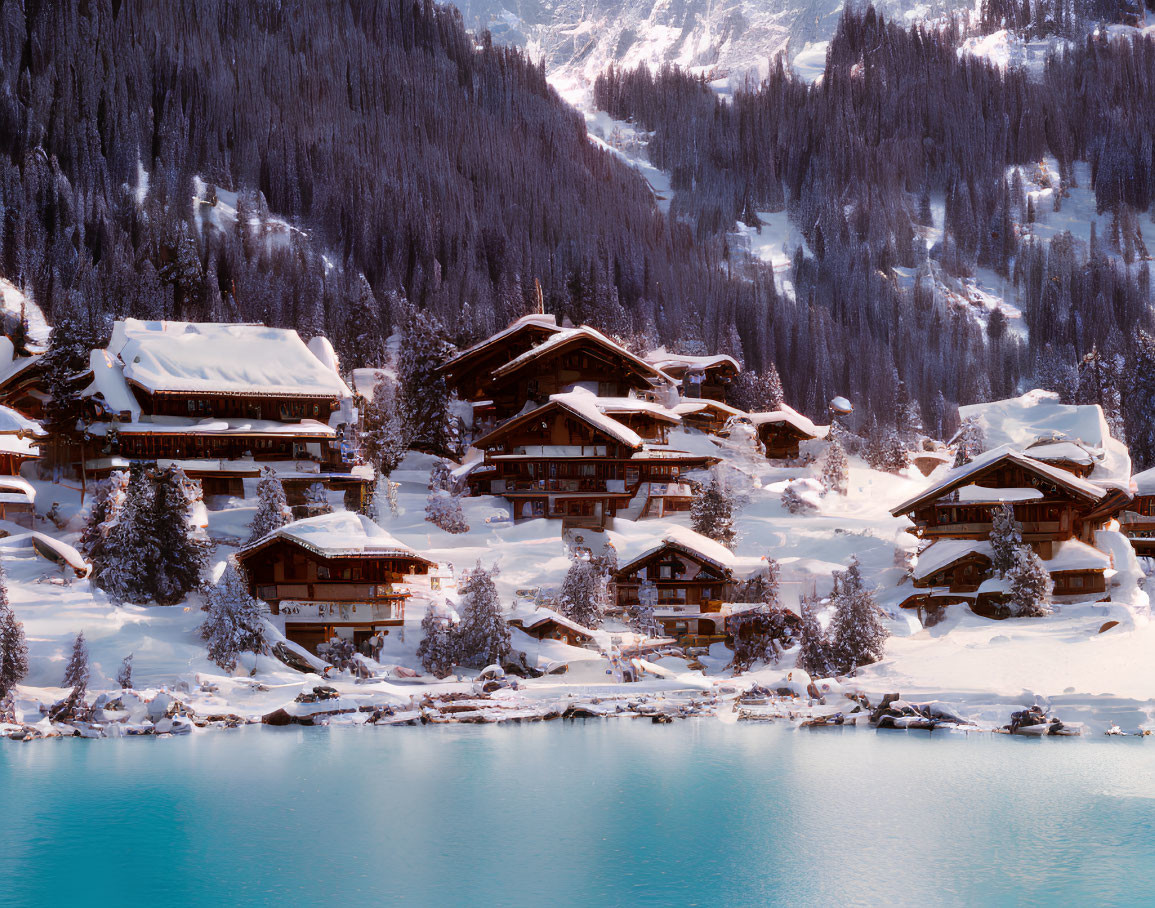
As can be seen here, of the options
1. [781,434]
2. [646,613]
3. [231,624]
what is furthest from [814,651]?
[781,434]

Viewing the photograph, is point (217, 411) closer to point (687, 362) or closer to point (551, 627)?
point (551, 627)

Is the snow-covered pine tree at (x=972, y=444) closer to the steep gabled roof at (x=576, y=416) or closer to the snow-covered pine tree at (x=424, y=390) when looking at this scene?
the steep gabled roof at (x=576, y=416)

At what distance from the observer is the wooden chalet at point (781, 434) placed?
343 ft

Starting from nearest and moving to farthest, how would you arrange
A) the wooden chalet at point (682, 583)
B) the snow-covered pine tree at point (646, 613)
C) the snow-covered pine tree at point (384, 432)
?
the snow-covered pine tree at point (646, 613) → the wooden chalet at point (682, 583) → the snow-covered pine tree at point (384, 432)

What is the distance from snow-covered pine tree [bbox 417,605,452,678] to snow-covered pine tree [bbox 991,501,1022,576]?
90.0 ft

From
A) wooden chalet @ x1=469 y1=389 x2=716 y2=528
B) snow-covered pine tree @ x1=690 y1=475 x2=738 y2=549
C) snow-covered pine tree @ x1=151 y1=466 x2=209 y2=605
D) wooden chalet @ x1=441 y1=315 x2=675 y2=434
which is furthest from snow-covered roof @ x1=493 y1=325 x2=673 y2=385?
snow-covered pine tree @ x1=151 y1=466 x2=209 y2=605

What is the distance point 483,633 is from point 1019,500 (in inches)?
1200

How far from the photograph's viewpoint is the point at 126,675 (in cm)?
4419

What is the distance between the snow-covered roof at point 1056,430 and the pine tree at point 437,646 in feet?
142

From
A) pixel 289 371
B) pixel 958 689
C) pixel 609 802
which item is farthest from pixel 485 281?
pixel 609 802

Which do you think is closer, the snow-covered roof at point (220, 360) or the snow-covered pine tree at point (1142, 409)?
the snow-covered roof at point (220, 360)

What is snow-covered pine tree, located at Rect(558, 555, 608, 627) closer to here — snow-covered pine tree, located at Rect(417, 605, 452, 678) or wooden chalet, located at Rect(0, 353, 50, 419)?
snow-covered pine tree, located at Rect(417, 605, 452, 678)

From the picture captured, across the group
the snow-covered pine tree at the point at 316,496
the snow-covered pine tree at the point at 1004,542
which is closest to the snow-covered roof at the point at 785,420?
the snow-covered pine tree at the point at 1004,542

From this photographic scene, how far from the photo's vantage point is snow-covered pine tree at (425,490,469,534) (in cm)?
6362
